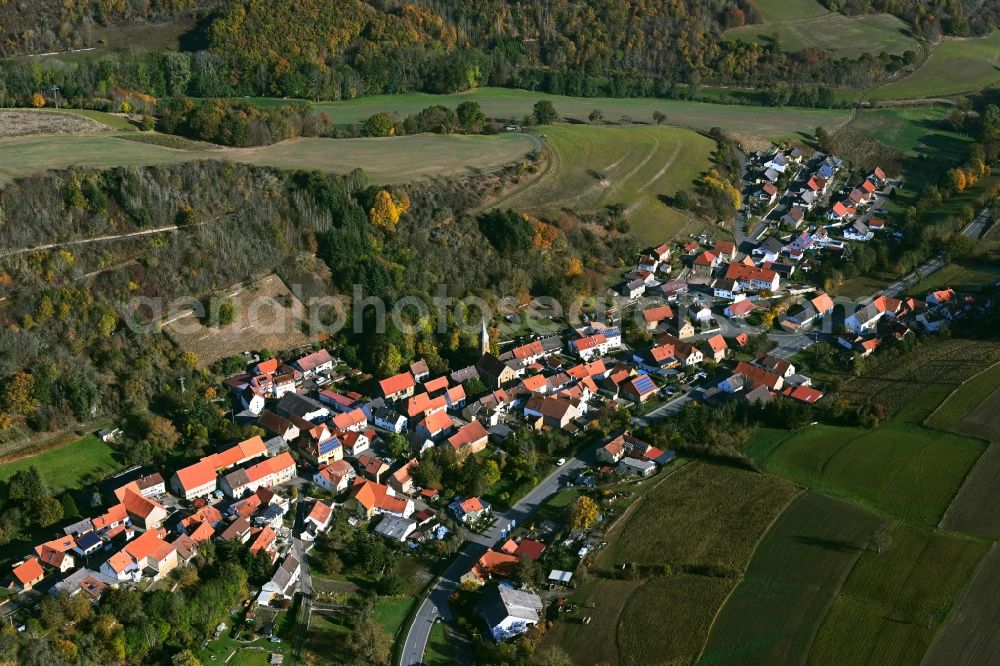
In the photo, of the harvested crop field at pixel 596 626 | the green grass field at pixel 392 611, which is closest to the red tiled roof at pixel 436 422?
the green grass field at pixel 392 611

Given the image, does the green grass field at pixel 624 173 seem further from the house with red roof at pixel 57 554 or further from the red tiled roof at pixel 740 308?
the house with red roof at pixel 57 554

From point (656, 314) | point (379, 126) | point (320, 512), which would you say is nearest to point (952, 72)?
point (656, 314)

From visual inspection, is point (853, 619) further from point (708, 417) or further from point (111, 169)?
point (111, 169)

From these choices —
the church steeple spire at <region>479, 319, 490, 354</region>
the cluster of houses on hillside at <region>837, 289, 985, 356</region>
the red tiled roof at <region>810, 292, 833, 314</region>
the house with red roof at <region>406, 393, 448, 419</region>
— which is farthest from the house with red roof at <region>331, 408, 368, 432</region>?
the red tiled roof at <region>810, 292, 833, 314</region>

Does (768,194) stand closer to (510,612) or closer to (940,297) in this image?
(940,297)

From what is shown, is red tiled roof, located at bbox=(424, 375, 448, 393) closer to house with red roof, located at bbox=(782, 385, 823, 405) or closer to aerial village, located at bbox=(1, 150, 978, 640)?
aerial village, located at bbox=(1, 150, 978, 640)

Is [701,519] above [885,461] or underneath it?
underneath
